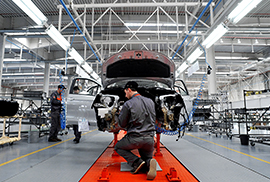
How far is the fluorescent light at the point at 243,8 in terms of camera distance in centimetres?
394

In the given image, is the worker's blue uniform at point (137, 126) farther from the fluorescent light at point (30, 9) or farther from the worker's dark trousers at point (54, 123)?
the fluorescent light at point (30, 9)

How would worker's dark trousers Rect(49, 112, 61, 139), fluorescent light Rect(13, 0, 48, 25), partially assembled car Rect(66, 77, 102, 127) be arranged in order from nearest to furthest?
fluorescent light Rect(13, 0, 48, 25) → partially assembled car Rect(66, 77, 102, 127) → worker's dark trousers Rect(49, 112, 61, 139)

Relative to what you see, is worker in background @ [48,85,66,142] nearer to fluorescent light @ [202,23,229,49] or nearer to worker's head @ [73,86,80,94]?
worker's head @ [73,86,80,94]

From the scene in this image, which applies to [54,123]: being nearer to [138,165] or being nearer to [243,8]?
[138,165]

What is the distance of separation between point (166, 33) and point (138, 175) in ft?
30.0

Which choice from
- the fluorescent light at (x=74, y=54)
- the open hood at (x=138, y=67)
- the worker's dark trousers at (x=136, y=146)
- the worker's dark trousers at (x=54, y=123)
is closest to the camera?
the worker's dark trousers at (x=136, y=146)

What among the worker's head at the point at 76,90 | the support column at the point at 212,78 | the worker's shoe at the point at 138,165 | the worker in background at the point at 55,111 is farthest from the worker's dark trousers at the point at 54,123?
the support column at the point at 212,78

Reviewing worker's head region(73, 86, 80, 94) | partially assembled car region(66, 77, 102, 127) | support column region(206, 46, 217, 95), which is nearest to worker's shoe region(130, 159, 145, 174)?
partially assembled car region(66, 77, 102, 127)

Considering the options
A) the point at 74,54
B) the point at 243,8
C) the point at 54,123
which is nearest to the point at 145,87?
the point at 243,8

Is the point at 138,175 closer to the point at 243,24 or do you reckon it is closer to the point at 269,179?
the point at 269,179

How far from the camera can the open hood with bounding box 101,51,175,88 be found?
339 centimetres

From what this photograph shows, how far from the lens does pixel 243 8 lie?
13.8 ft

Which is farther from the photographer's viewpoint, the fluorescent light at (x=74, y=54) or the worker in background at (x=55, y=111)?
the fluorescent light at (x=74, y=54)

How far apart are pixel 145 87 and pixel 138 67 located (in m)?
0.47
